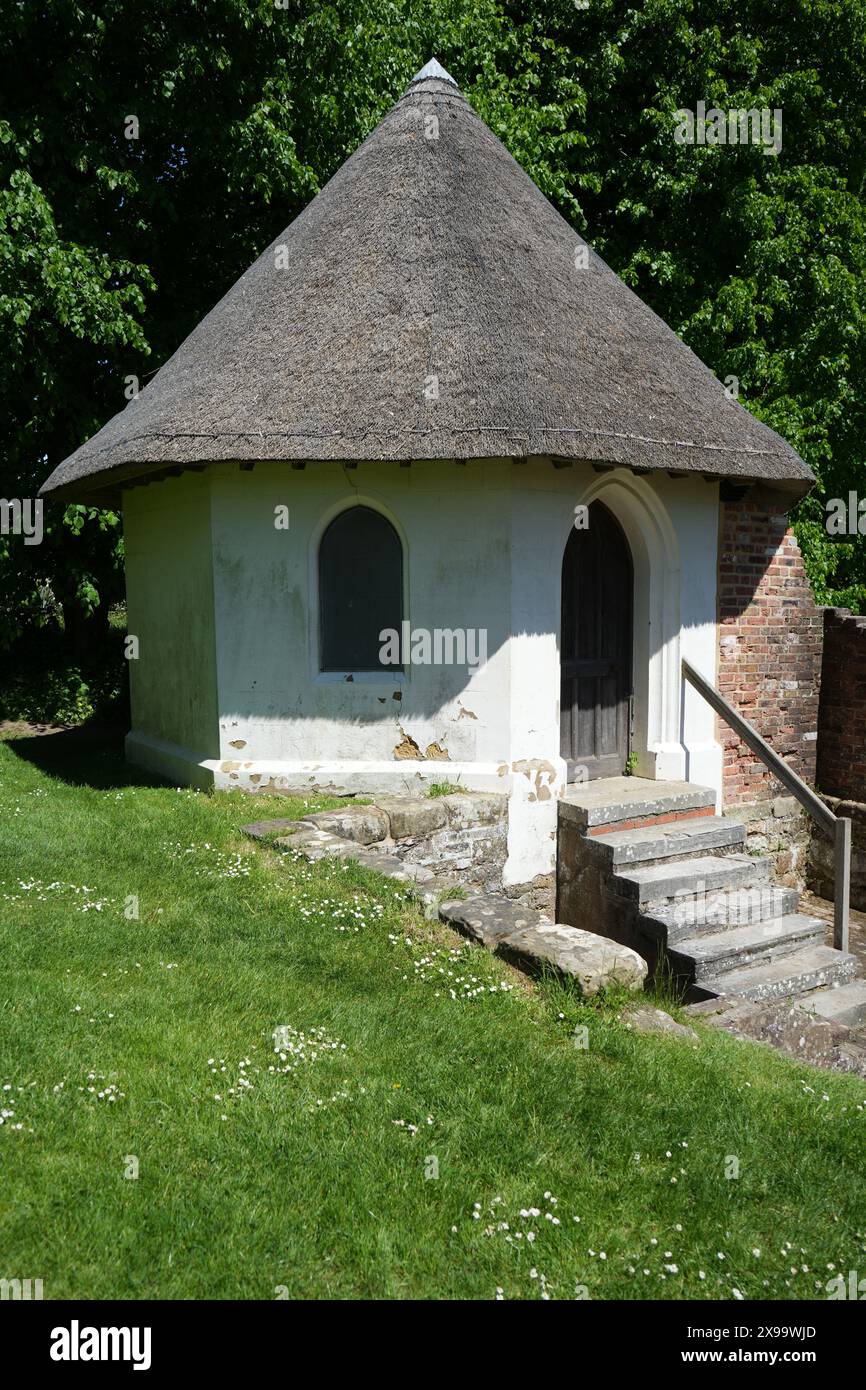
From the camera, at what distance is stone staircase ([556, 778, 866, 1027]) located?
598 cm

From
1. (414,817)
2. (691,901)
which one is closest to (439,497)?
(414,817)

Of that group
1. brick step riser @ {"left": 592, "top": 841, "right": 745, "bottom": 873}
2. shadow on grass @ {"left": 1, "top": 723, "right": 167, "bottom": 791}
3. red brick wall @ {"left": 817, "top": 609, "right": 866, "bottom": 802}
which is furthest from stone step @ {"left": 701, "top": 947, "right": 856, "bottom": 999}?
shadow on grass @ {"left": 1, "top": 723, "right": 167, "bottom": 791}

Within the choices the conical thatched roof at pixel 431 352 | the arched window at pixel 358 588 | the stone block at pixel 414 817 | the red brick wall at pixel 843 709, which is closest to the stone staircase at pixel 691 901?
the stone block at pixel 414 817

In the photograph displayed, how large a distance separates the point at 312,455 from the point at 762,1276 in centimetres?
561

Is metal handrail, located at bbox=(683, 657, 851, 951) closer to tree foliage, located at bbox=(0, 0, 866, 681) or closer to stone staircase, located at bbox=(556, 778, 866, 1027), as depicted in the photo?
stone staircase, located at bbox=(556, 778, 866, 1027)

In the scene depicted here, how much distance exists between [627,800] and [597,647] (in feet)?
5.05

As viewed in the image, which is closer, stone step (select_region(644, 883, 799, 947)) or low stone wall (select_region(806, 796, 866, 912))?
stone step (select_region(644, 883, 799, 947))

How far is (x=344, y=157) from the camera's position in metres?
13.4

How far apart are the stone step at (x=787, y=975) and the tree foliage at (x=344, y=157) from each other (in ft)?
30.1

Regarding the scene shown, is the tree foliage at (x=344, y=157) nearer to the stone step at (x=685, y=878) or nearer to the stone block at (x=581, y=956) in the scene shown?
the stone step at (x=685, y=878)

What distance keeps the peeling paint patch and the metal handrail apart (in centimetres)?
269

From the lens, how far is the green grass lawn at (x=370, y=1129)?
2816mm

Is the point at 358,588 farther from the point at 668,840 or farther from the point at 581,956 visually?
the point at 581,956

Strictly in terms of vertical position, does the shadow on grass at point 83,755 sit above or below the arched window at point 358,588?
below
